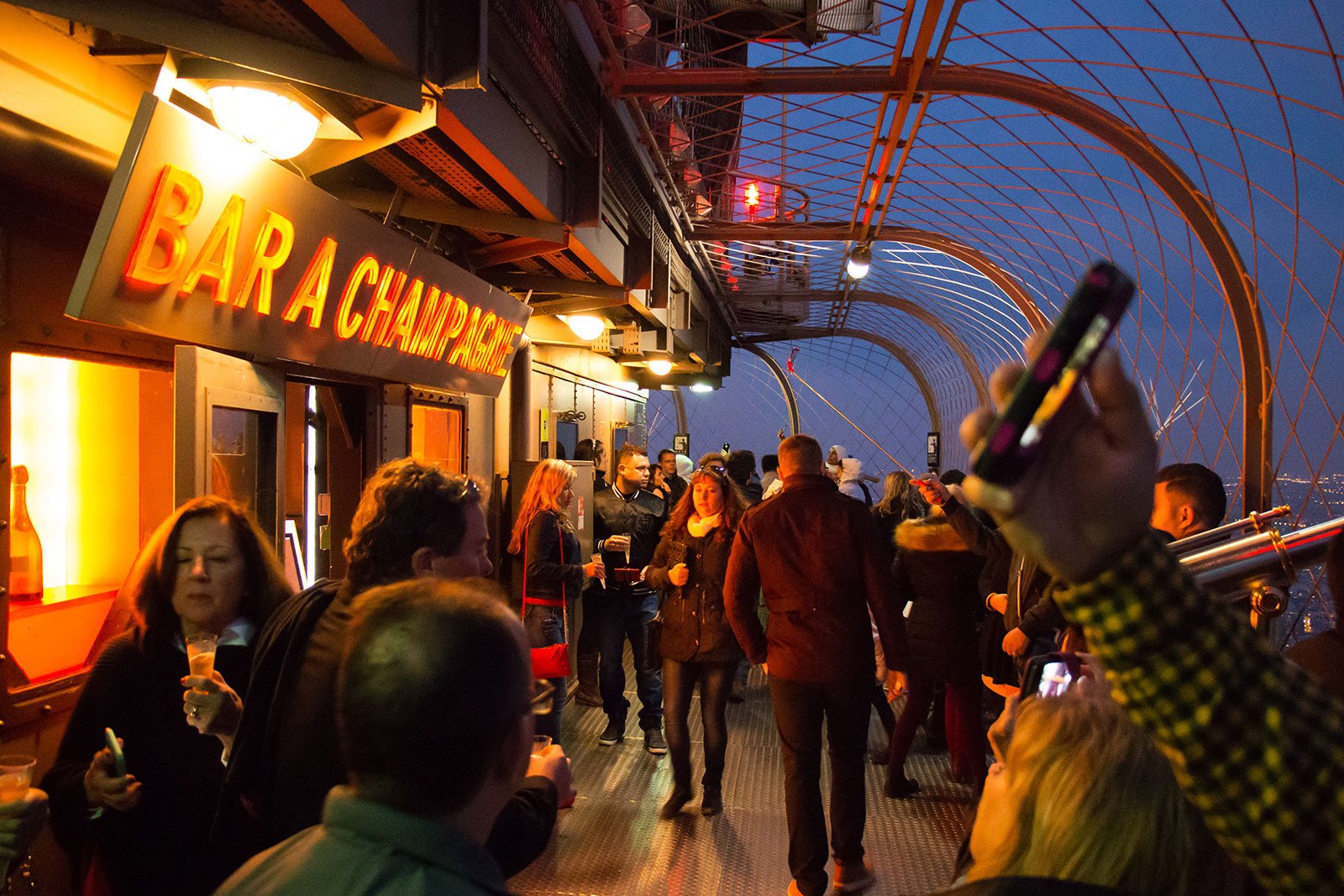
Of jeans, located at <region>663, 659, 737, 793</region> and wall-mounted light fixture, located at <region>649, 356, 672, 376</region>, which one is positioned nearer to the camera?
jeans, located at <region>663, 659, 737, 793</region>

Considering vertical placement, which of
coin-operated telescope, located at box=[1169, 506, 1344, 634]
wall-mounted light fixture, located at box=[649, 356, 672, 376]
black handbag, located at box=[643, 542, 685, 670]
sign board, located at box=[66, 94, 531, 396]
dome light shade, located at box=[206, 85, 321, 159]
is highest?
dome light shade, located at box=[206, 85, 321, 159]

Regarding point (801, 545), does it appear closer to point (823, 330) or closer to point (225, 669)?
point (225, 669)

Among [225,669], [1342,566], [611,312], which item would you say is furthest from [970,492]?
[611,312]

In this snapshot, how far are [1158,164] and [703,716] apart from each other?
414 cm

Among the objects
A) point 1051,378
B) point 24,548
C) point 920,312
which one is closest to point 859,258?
point 920,312

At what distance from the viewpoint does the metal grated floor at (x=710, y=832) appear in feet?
13.8

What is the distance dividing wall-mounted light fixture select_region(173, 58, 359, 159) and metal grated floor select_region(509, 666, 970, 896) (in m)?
3.56

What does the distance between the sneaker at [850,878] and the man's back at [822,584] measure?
1031 mm

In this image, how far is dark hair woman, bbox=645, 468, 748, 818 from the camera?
16.2ft

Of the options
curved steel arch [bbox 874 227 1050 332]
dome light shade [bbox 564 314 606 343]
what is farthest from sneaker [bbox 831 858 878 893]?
curved steel arch [bbox 874 227 1050 332]

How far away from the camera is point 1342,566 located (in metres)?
1.35

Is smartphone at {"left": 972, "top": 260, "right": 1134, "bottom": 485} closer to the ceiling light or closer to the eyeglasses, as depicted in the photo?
the eyeglasses

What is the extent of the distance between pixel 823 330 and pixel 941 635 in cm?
1291

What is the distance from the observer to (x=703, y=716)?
5039mm
